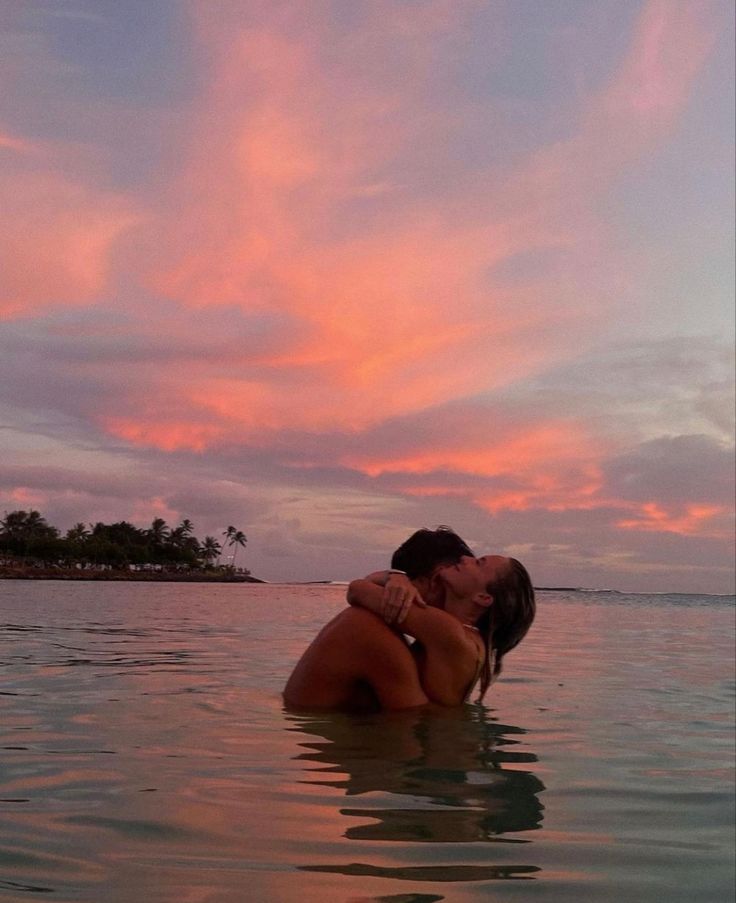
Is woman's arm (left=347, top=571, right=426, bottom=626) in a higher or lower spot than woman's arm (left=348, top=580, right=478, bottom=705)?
higher

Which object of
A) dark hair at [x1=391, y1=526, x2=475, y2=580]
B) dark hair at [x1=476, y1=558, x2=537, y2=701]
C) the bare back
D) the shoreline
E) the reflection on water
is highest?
dark hair at [x1=391, y1=526, x2=475, y2=580]

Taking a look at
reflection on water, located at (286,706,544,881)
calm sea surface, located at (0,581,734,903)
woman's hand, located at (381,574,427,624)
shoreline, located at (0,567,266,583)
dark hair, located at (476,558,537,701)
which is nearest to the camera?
calm sea surface, located at (0,581,734,903)

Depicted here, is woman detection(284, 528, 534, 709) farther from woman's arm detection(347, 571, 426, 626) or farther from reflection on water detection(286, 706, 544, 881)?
reflection on water detection(286, 706, 544, 881)

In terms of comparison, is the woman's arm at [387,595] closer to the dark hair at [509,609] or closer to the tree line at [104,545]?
the dark hair at [509,609]

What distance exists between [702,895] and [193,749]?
9.09ft

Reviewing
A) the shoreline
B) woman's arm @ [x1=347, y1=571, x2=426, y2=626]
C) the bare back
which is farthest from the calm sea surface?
the shoreline

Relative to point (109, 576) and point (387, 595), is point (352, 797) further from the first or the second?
point (109, 576)

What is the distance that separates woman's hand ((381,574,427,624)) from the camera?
5199mm

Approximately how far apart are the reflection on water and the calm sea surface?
0.01m

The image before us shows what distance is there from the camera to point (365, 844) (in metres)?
2.88

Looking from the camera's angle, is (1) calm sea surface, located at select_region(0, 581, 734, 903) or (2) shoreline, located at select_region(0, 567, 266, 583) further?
(2) shoreline, located at select_region(0, 567, 266, 583)

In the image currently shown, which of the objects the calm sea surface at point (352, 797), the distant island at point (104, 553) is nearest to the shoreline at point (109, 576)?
the distant island at point (104, 553)

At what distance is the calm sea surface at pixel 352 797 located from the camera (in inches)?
102

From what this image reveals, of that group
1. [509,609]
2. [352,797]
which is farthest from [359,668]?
[352,797]
